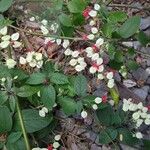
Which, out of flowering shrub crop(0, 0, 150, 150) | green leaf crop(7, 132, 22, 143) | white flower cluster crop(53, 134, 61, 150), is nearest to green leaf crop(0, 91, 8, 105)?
flowering shrub crop(0, 0, 150, 150)

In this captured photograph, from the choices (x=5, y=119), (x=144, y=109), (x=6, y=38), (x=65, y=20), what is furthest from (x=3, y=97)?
(x=144, y=109)

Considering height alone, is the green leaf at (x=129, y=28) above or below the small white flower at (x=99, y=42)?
above

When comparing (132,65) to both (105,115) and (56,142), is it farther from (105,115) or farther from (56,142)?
(56,142)

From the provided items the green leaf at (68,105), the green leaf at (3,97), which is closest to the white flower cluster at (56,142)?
the green leaf at (68,105)

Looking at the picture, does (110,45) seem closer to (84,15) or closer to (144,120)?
(84,15)

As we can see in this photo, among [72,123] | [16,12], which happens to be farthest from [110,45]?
[16,12]

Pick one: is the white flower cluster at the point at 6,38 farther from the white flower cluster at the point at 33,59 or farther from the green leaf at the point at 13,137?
the green leaf at the point at 13,137
